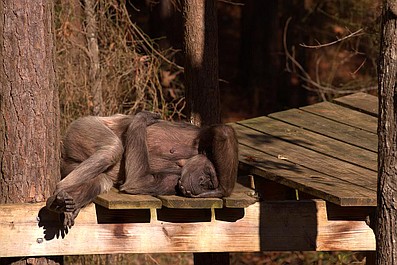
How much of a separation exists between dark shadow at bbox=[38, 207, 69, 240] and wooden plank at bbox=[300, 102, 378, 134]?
11.5 ft

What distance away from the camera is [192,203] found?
5949 mm

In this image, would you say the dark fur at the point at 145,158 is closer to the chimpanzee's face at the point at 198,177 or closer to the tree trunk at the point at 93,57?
the chimpanzee's face at the point at 198,177

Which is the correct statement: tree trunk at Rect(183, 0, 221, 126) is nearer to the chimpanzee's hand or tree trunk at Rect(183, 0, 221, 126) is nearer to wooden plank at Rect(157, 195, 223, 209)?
the chimpanzee's hand

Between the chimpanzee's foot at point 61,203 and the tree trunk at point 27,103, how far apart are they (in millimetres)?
323

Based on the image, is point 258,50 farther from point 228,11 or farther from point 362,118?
point 362,118

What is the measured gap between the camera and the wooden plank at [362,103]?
888cm

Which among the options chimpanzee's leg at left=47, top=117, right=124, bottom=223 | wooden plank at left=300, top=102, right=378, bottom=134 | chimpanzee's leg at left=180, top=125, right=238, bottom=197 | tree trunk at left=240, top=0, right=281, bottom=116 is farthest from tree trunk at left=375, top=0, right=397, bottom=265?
tree trunk at left=240, top=0, right=281, bottom=116

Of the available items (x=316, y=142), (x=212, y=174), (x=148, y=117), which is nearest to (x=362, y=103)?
(x=316, y=142)

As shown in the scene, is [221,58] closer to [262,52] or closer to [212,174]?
[262,52]

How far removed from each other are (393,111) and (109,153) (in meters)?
2.37

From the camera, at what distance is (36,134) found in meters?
6.06

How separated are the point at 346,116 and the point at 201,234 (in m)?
3.09

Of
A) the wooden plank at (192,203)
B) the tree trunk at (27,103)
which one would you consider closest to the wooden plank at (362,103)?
the wooden plank at (192,203)

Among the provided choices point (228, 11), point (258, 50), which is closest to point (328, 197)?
point (258, 50)
